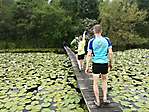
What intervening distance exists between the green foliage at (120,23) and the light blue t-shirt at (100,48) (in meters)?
19.6

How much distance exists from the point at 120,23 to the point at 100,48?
67.1 ft

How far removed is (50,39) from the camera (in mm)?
26484

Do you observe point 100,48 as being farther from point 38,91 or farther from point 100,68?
point 38,91

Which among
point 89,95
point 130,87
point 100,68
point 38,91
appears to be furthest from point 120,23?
point 100,68

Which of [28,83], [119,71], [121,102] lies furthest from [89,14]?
[121,102]

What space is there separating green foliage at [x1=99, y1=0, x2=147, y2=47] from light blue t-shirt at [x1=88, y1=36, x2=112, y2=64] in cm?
1964

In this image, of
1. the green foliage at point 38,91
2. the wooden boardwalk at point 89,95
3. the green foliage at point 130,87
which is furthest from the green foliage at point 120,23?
the wooden boardwalk at point 89,95

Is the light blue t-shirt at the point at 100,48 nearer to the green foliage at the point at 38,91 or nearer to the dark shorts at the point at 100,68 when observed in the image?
the dark shorts at the point at 100,68

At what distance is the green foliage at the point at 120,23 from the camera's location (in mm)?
25330

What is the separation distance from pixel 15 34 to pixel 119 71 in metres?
17.4

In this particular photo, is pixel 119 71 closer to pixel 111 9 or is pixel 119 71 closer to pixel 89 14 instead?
pixel 111 9

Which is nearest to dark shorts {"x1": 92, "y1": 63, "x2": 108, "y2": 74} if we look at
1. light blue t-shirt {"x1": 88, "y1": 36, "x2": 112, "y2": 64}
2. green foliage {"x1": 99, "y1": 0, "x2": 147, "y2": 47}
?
light blue t-shirt {"x1": 88, "y1": 36, "x2": 112, "y2": 64}

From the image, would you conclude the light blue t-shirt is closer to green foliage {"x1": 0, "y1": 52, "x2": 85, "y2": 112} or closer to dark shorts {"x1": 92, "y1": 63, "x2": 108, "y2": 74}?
dark shorts {"x1": 92, "y1": 63, "x2": 108, "y2": 74}

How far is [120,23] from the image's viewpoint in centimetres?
2559
